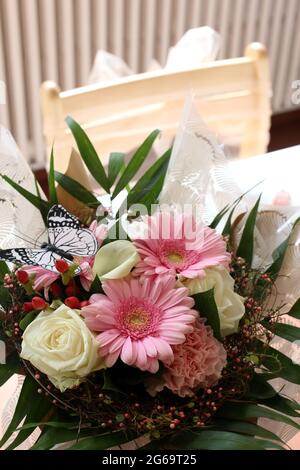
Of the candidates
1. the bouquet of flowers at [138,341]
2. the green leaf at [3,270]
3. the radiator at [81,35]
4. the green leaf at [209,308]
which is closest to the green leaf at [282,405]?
the bouquet of flowers at [138,341]

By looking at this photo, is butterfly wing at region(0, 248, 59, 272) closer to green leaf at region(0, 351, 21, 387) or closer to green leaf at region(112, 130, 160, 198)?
green leaf at region(0, 351, 21, 387)

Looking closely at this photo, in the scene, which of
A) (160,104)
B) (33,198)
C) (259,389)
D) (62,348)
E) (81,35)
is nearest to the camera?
(62,348)

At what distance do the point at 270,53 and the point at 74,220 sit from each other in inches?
88.8

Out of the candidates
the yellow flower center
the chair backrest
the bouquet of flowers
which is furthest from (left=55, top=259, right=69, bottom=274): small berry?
the chair backrest

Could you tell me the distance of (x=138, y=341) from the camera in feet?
1.91

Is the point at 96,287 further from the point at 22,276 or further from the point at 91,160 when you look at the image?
the point at 91,160

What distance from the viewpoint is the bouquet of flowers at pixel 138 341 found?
1.90 ft

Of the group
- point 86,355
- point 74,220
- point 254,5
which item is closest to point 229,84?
point 74,220

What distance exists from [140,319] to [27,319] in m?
0.11

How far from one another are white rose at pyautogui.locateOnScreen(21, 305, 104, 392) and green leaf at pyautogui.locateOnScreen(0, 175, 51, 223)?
0.21 meters

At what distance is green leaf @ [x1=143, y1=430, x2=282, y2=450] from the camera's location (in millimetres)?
586

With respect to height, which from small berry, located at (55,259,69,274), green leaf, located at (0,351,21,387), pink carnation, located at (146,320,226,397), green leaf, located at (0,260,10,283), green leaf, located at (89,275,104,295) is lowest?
green leaf, located at (0,351,21,387)

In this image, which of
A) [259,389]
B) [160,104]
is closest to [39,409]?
[259,389]

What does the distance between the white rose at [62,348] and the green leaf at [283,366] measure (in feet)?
0.65
